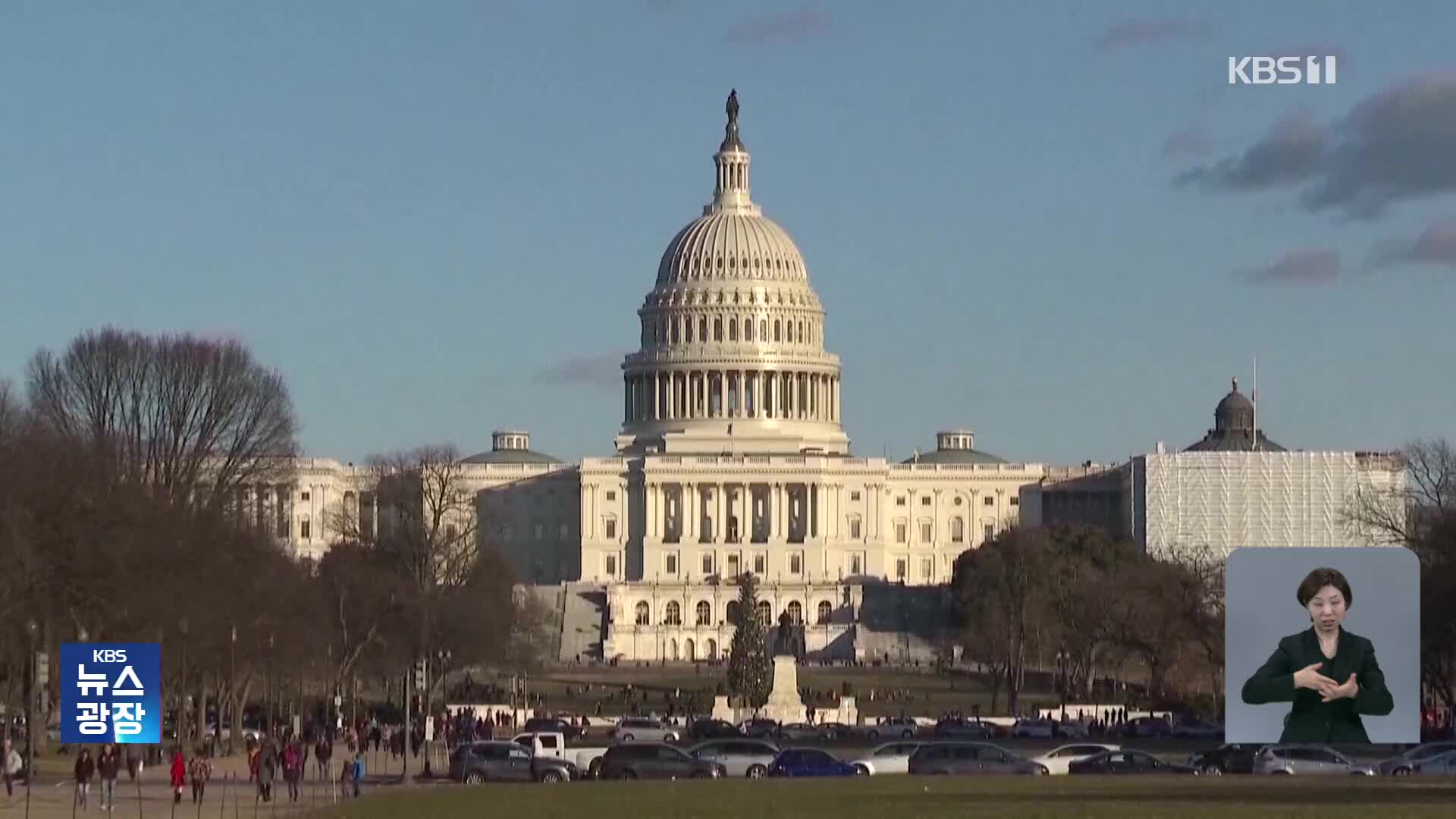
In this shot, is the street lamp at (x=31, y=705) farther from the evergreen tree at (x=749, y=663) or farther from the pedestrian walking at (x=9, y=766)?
the evergreen tree at (x=749, y=663)

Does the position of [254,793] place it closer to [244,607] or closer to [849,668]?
[244,607]

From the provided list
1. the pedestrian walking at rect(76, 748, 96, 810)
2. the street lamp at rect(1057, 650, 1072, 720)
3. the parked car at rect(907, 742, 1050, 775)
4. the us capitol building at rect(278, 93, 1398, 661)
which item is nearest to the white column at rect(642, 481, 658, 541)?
the us capitol building at rect(278, 93, 1398, 661)

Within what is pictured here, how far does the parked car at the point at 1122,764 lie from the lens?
57.7 metres

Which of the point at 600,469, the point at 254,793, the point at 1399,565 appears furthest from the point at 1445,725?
the point at 600,469

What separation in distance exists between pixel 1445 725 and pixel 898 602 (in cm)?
9224

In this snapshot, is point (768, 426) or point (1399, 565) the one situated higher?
point (768, 426)

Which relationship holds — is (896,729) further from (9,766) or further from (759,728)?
(9,766)

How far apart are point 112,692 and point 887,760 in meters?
37.0

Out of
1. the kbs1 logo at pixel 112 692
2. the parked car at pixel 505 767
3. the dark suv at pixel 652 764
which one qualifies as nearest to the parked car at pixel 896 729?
the dark suv at pixel 652 764

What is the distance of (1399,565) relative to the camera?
56.2 metres

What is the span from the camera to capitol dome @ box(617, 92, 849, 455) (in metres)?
192

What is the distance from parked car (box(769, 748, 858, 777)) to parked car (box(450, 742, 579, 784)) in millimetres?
3829

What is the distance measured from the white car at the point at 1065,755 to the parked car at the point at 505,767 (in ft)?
29.0

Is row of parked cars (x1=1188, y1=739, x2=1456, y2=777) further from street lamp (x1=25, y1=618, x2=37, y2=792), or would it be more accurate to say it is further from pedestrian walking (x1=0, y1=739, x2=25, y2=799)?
pedestrian walking (x1=0, y1=739, x2=25, y2=799)
